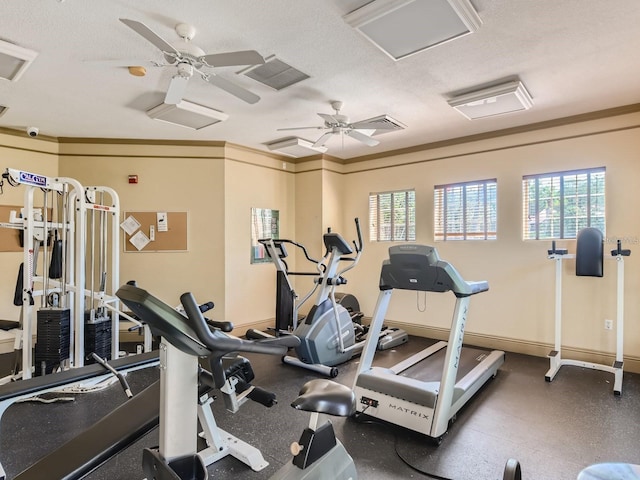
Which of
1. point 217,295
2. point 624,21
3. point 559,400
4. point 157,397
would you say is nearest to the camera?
point 157,397

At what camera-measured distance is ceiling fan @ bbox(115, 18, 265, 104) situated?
7.11 ft

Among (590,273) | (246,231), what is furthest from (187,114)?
(590,273)

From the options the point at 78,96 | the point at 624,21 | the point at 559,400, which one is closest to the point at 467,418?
the point at 559,400

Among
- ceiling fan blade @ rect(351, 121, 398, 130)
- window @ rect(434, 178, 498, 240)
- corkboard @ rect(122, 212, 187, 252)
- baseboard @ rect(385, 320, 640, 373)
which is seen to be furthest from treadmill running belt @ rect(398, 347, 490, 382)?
corkboard @ rect(122, 212, 187, 252)

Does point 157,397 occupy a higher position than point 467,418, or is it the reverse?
point 157,397

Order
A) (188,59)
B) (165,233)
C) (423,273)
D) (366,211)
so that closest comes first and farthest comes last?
(188,59)
(423,273)
(165,233)
(366,211)

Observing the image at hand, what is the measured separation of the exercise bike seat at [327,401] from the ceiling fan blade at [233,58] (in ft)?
6.34

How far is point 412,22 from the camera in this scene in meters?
2.20

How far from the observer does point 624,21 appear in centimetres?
226

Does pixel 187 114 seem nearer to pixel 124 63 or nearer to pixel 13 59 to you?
pixel 124 63

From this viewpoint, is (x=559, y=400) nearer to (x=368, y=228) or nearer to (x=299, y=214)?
(x=368, y=228)

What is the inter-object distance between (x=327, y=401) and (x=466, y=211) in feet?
13.6

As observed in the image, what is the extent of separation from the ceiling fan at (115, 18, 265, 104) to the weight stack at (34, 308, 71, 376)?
86.7 inches

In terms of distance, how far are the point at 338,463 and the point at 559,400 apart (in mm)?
2627
